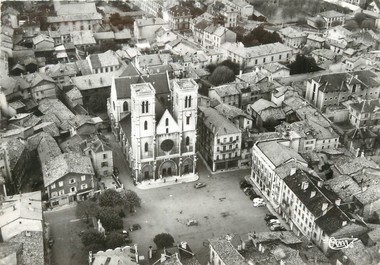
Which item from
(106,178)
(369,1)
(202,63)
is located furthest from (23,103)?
(369,1)

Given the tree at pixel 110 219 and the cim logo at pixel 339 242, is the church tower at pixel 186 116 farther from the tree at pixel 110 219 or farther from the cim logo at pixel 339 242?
the cim logo at pixel 339 242

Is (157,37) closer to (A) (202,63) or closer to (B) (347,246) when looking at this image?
(A) (202,63)

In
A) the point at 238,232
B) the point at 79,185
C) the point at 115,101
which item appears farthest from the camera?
the point at 115,101

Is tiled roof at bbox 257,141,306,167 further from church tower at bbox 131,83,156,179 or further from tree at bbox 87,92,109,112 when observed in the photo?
tree at bbox 87,92,109,112

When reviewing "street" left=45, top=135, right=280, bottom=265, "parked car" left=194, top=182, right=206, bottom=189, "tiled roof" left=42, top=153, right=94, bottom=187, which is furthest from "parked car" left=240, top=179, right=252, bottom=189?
"tiled roof" left=42, top=153, right=94, bottom=187

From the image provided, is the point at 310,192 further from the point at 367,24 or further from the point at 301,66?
the point at 367,24

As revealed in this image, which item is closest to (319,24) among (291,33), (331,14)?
(331,14)
